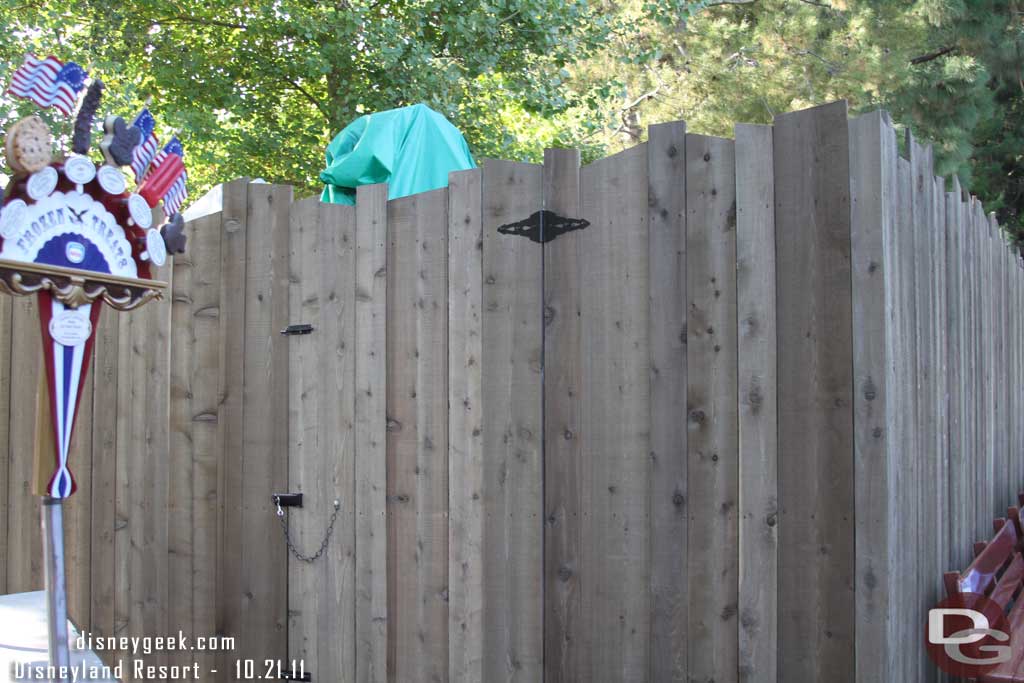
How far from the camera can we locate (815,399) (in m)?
3.15

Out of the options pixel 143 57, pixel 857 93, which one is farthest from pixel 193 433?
pixel 857 93

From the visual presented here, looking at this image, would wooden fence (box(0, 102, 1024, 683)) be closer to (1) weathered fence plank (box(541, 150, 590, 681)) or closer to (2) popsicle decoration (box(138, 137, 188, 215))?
(1) weathered fence plank (box(541, 150, 590, 681))

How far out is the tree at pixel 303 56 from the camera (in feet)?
32.4

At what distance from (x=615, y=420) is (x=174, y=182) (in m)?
1.75

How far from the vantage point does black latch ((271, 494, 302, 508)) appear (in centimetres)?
430

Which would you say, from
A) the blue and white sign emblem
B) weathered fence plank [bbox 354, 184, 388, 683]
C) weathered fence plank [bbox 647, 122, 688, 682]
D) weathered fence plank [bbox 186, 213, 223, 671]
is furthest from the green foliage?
weathered fence plank [bbox 647, 122, 688, 682]

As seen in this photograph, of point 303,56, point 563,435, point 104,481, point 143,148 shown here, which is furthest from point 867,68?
point 143,148

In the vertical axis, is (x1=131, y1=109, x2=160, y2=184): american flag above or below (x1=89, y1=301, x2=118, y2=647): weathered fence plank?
above

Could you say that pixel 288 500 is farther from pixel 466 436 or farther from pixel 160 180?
pixel 160 180

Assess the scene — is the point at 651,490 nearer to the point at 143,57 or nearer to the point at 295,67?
the point at 295,67

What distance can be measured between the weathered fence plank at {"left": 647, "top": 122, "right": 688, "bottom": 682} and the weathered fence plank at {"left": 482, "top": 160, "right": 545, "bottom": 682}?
46 cm

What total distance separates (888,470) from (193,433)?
3.01 metres

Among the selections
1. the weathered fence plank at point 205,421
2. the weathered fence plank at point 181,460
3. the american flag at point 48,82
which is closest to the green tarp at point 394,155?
the weathered fence plank at point 205,421

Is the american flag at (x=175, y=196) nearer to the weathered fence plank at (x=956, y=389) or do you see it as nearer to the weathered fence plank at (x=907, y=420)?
the weathered fence plank at (x=907, y=420)
